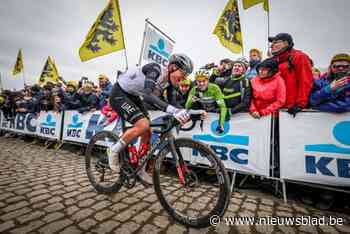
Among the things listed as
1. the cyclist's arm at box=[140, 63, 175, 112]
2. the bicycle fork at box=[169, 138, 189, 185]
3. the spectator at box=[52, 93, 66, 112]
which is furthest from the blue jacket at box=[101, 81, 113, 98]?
the bicycle fork at box=[169, 138, 189, 185]

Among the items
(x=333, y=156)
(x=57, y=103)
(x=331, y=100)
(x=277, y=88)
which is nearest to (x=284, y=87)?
(x=277, y=88)

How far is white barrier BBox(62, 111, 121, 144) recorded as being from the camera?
19.0ft

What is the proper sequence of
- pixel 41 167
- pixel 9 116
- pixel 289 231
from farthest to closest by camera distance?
pixel 9 116 < pixel 41 167 < pixel 289 231

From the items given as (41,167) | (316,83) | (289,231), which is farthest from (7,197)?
(316,83)

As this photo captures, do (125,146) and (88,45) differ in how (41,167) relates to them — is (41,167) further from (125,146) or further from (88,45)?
(88,45)

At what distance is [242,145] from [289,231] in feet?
5.18

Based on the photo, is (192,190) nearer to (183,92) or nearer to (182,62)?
(182,62)

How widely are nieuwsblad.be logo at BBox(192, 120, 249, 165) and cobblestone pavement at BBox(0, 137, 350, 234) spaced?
704 mm

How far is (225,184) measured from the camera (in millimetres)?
1845

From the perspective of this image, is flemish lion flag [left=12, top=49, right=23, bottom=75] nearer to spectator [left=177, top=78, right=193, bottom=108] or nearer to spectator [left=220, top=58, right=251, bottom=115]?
spectator [left=177, top=78, right=193, bottom=108]

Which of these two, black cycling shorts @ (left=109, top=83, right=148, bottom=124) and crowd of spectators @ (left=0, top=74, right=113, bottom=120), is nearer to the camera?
black cycling shorts @ (left=109, top=83, right=148, bottom=124)

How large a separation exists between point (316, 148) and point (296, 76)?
4.69 feet

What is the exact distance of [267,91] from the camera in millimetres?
3500

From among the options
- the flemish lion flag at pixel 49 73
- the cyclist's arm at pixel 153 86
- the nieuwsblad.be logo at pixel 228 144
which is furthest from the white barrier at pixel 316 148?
the flemish lion flag at pixel 49 73
